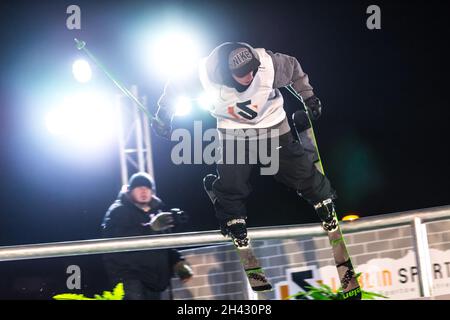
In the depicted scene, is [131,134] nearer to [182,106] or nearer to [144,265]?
[182,106]

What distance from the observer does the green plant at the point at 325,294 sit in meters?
4.45

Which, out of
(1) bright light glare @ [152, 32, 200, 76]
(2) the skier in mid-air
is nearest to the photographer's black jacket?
(2) the skier in mid-air

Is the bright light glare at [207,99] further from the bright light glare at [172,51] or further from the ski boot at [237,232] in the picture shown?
the bright light glare at [172,51]

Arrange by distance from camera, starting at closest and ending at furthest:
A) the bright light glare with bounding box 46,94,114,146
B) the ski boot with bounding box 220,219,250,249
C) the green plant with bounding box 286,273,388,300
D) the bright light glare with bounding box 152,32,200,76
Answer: the green plant with bounding box 286,273,388,300 < the ski boot with bounding box 220,219,250,249 < the bright light glare with bounding box 152,32,200,76 < the bright light glare with bounding box 46,94,114,146

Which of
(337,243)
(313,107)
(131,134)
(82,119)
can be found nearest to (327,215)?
(337,243)

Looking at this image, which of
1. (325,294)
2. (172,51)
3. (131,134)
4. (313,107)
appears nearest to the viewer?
(325,294)

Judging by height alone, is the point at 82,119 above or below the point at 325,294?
above

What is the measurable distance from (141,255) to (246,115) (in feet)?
3.51

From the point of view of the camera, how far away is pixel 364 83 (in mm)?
8195

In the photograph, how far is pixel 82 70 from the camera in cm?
598

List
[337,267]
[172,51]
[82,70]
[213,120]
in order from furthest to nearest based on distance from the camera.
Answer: [172,51], [82,70], [213,120], [337,267]

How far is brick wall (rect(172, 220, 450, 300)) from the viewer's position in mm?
4516

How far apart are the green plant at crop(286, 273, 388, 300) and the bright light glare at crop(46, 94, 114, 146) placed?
294 cm

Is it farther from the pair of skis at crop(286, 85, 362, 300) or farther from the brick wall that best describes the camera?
the pair of skis at crop(286, 85, 362, 300)
